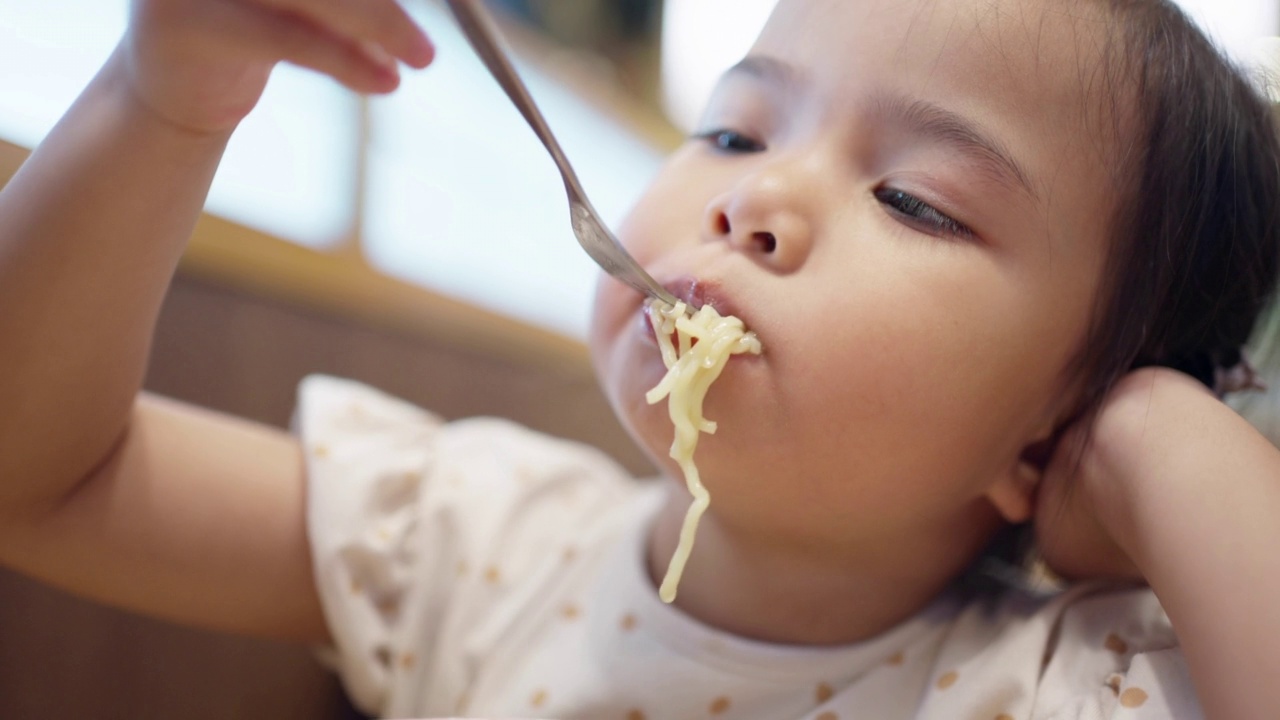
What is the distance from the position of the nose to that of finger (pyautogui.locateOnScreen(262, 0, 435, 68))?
0.21m

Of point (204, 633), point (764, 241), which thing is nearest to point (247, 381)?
point (204, 633)

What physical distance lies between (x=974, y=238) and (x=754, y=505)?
23cm

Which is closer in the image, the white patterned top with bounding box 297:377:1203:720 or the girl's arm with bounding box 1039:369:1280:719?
the girl's arm with bounding box 1039:369:1280:719

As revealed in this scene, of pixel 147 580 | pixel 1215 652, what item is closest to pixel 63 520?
pixel 147 580

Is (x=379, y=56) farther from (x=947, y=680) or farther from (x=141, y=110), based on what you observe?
(x=947, y=680)

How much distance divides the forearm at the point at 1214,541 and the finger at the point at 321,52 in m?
0.55

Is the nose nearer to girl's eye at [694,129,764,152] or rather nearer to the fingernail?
girl's eye at [694,129,764,152]

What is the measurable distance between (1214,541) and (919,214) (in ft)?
0.86

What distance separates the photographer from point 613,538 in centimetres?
90

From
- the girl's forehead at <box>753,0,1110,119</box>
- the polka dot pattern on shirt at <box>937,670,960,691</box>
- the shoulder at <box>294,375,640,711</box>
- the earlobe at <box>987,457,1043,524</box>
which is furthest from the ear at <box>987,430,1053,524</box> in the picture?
the shoulder at <box>294,375,640,711</box>

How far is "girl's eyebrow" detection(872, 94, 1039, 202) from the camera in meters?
0.58

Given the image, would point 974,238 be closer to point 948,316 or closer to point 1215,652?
point 948,316

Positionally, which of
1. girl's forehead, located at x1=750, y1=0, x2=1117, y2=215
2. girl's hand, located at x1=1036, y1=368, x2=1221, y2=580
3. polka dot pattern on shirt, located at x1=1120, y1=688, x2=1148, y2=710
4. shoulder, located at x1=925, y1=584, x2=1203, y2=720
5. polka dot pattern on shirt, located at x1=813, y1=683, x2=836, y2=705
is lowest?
polka dot pattern on shirt, located at x1=813, y1=683, x2=836, y2=705

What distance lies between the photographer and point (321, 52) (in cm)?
52
